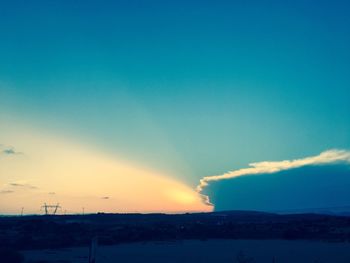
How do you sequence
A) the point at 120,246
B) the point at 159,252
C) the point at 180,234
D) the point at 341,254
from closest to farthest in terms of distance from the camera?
the point at 341,254
the point at 159,252
the point at 120,246
the point at 180,234

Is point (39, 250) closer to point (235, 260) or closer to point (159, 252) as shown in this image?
point (159, 252)

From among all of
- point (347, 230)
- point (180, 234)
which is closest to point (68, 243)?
point (180, 234)

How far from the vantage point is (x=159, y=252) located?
43.8 metres

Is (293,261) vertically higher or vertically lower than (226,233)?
lower

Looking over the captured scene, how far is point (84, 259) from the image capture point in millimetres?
36969

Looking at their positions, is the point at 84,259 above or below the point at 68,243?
below

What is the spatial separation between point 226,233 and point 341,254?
933 inches

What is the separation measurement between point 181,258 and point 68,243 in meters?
16.8

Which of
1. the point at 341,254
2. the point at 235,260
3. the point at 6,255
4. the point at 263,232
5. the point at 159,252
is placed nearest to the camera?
the point at 6,255

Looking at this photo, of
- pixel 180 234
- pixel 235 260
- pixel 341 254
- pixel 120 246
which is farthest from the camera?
pixel 180 234

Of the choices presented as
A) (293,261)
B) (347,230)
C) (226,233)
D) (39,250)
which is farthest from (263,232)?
(39,250)

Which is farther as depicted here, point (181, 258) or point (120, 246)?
point (120, 246)

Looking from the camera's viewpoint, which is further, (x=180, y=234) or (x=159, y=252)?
(x=180, y=234)

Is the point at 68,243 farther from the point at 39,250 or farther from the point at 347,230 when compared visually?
the point at 347,230
